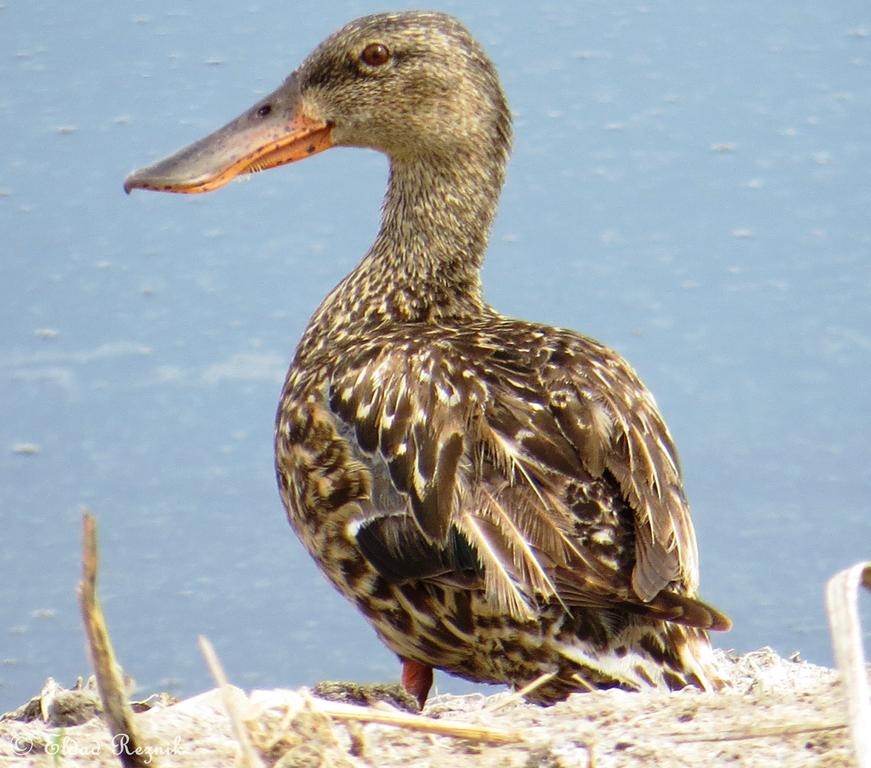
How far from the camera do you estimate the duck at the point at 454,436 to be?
282cm

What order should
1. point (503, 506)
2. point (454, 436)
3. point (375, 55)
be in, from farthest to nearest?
1. point (375, 55)
2. point (454, 436)
3. point (503, 506)

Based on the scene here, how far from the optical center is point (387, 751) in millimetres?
2189

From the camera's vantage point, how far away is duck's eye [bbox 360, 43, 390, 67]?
383cm

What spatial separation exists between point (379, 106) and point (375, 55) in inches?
4.7

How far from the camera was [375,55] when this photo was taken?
3836mm

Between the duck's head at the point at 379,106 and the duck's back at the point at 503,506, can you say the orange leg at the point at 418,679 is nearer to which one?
the duck's back at the point at 503,506

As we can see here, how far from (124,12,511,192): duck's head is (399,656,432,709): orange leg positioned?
1222 mm

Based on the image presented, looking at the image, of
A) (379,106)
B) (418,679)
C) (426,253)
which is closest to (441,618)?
(418,679)

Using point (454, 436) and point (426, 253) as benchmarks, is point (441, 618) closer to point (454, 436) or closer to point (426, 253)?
point (454, 436)

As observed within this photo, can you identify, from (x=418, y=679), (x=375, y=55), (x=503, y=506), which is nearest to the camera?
(x=503, y=506)

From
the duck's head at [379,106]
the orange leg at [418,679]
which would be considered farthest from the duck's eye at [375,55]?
the orange leg at [418,679]

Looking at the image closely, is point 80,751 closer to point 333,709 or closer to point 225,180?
point 333,709

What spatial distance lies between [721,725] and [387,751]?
44 centimetres

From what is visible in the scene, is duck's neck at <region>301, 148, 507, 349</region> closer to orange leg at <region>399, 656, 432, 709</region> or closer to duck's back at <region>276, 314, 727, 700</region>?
duck's back at <region>276, 314, 727, 700</region>
